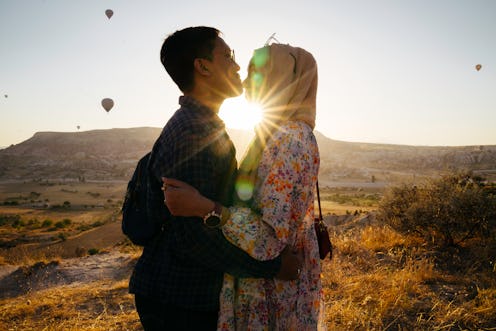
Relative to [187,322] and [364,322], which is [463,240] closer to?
[364,322]

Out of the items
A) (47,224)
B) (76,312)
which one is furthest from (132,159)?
(76,312)

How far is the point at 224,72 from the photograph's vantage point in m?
2.01

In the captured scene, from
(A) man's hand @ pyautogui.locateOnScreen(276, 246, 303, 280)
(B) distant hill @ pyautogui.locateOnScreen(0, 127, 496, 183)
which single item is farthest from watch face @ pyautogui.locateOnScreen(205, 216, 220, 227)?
(B) distant hill @ pyautogui.locateOnScreen(0, 127, 496, 183)

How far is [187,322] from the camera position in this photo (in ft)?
5.58

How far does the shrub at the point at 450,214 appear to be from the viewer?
295 inches

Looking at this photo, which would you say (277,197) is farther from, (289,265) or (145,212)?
(145,212)

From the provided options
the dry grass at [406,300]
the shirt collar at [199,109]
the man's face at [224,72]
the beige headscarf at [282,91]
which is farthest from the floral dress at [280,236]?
the dry grass at [406,300]

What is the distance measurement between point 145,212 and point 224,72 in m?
0.92

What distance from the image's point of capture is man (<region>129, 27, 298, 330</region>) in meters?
1.64

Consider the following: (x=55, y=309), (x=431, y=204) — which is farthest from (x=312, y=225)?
(x=431, y=204)

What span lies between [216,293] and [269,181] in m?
0.64

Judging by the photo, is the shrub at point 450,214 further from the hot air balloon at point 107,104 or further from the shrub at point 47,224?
the hot air balloon at point 107,104

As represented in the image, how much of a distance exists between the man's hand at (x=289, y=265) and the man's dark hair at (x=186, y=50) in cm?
107

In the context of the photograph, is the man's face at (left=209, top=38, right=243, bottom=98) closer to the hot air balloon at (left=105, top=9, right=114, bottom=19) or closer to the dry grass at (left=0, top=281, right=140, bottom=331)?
the dry grass at (left=0, top=281, right=140, bottom=331)
